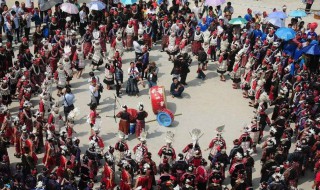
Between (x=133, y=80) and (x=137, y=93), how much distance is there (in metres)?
0.73

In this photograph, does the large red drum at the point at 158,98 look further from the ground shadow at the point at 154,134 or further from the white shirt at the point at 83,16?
the white shirt at the point at 83,16

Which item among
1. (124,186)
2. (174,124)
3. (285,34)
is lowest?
(124,186)

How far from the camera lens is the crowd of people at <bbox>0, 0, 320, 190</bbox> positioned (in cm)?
1496

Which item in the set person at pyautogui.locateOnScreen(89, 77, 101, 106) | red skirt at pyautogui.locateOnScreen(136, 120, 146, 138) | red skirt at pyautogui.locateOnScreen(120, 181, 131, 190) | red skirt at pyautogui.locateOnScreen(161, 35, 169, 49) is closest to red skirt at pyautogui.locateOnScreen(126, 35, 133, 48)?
red skirt at pyautogui.locateOnScreen(161, 35, 169, 49)

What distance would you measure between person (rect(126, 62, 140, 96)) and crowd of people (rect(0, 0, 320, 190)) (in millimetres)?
43

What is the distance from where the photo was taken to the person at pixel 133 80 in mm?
20067

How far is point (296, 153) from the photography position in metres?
15.4

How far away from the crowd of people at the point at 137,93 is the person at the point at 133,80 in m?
0.04

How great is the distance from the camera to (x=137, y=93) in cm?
2081

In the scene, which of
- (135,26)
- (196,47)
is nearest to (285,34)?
(196,47)

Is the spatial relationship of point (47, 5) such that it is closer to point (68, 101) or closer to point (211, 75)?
point (68, 101)

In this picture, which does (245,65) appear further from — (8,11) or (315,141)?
(8,11)

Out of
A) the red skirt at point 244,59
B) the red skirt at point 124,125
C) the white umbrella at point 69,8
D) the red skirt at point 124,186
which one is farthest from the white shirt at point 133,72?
the red skirt at point 124,186

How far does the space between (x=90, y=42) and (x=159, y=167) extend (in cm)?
881
